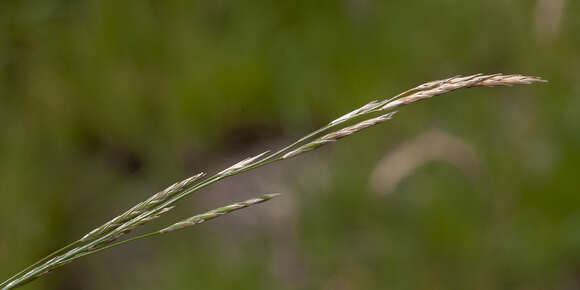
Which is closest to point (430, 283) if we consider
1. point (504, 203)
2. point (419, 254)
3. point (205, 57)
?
point (419, 254)

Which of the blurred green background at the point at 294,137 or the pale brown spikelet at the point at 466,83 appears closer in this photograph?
the pale brown spikelet at the point at 466,83

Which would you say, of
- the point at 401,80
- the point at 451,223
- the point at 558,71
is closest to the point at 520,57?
the point at 558,71

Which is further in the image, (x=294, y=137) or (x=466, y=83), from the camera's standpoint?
(x=294, y=137)

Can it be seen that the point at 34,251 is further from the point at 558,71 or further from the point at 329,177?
the point at 558,71

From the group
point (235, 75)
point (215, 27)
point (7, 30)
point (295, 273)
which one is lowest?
point (295, 273)

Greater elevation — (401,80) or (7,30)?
(7,30)

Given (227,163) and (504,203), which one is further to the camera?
(227,163)

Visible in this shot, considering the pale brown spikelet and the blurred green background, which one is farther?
the blurred green background
